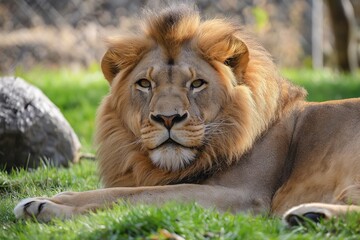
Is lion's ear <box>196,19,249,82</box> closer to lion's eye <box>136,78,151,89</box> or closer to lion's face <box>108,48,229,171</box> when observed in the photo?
lion's face <box>108,48,229,171</box>

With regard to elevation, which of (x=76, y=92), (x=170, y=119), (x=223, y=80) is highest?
(x=223, y=80)

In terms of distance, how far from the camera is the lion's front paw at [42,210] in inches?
200

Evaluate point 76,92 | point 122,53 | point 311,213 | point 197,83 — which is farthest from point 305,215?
point 76,92

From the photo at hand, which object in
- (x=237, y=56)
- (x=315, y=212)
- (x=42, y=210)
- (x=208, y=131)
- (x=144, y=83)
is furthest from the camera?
(x=237, y=56)

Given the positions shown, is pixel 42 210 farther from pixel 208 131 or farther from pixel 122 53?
pixel 122 53

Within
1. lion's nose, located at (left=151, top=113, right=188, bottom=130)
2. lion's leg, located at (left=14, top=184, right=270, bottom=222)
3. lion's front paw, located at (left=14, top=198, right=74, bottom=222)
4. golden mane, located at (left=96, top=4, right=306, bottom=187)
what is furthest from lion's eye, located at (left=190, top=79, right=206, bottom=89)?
lion's front paw, located at (left=14, top=198, right=74, bottom=222)

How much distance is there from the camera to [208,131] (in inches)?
217

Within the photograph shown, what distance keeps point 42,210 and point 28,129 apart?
240cm

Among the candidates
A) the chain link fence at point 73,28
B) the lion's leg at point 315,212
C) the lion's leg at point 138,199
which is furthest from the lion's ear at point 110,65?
the chain link fence at point 73,28

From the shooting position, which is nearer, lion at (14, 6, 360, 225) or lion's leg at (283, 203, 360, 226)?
lion's leg at (283, 203, 360, 226)

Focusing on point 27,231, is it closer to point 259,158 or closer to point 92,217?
point 92,217

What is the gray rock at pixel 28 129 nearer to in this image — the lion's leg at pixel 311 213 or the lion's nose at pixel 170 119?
the lion's nose at pixel 170 119

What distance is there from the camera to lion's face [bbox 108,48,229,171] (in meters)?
5.34

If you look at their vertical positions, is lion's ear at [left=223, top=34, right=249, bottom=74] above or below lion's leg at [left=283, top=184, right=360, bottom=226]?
above
